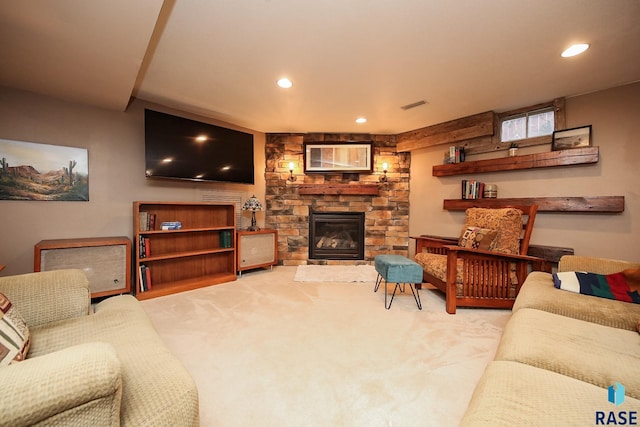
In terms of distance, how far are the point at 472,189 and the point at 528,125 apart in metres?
0.99

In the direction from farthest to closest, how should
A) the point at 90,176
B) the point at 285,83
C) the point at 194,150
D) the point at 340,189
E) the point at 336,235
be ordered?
the point at 336,235 < the point at 340,189 < the point at 194,150 < the point at 90,176 < the point at 285,83

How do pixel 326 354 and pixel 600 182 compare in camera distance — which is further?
pixel 600 182

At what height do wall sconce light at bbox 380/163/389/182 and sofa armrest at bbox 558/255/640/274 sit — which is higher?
wall sconce light at bbox 380/163/389/182

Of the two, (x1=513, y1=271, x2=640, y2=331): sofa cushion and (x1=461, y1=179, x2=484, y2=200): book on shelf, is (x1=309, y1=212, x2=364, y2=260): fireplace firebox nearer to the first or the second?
(x1=461, y1=179, x2=484, y2=200): book on shelf

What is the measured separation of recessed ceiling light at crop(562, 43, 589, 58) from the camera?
1985mm

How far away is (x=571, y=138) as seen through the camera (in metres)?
2.84

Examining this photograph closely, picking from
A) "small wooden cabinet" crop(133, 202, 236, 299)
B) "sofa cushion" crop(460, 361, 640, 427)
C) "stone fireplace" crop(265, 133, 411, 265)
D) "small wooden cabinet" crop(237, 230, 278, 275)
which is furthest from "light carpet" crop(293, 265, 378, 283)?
"sofa cushion" crop(460, 361, 640, 427)

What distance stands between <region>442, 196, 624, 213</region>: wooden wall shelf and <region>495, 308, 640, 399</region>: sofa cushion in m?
2.10

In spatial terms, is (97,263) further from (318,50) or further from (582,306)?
(582,306)

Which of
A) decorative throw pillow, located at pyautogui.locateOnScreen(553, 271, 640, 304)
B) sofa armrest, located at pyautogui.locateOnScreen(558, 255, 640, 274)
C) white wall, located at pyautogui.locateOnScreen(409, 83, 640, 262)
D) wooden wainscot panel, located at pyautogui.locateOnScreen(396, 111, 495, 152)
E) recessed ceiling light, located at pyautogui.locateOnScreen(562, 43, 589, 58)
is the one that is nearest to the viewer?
decorative throw pillow, located at pyautogui.locateOnScreen(553, 271, 640, 304)

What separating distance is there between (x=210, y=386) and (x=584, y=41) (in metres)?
3.55

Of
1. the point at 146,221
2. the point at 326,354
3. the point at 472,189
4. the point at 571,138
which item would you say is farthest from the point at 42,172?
the point at 571,138

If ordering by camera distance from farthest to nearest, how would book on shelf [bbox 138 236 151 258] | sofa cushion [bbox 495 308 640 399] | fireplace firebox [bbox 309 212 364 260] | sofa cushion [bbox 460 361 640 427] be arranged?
fireplace firebox [bbox 309 212 364 260]
book on shelf [bbox 138 236 151 258]
sofa cushion [bbox 495 308 640 399]
sofa cushion [bbox 460 361 640 427]

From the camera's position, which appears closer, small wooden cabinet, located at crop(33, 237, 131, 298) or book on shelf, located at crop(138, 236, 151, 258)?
small wooden cabinet, located at crop(33, 237, 131, 298)
